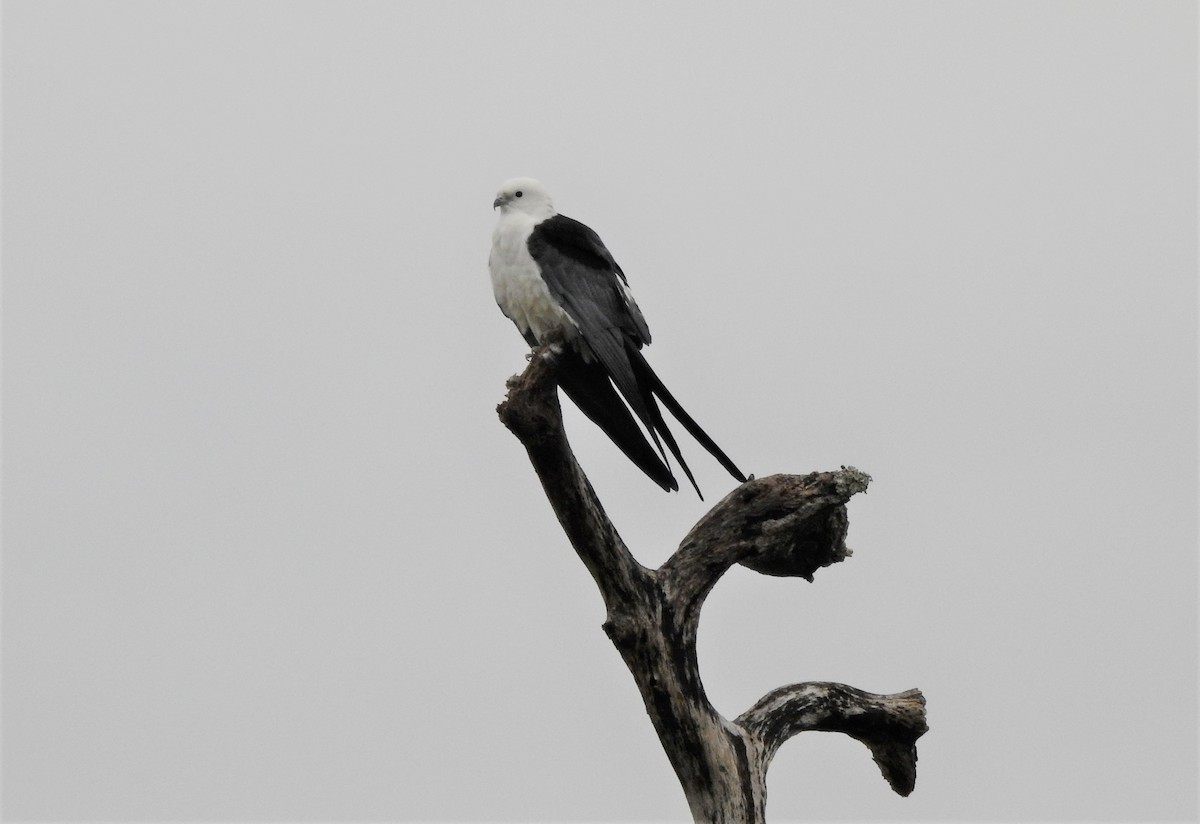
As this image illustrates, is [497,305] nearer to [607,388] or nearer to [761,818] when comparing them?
[607,388]

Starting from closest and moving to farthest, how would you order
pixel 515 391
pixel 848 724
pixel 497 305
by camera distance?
pixel 515 391, pixel 848 724, pixel 497 305

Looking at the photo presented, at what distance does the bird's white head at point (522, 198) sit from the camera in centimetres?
618

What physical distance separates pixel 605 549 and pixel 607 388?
2.96 ft

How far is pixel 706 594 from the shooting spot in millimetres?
5582

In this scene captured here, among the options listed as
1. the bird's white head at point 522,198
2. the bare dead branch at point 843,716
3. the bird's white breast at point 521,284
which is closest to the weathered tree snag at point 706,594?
the bare dead branch at point 843,716

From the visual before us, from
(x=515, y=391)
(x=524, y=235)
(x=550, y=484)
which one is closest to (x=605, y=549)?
(x=550, y=484)

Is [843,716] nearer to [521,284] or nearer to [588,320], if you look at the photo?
[588,320]

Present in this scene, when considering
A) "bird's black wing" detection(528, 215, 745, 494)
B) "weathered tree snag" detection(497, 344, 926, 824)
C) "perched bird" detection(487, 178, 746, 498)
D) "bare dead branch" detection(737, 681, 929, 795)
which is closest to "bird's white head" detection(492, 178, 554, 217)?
"perched bird" detection(487, 178, 746, 498)

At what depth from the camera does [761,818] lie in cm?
532

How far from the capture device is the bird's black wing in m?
5.71

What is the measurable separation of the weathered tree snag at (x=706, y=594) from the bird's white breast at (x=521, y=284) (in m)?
0.23

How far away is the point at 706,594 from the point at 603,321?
1241 millimetres

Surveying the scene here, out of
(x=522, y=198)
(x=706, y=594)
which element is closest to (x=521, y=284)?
(x=522, y=198)

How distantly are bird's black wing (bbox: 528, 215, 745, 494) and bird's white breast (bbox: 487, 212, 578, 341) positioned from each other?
4cm
